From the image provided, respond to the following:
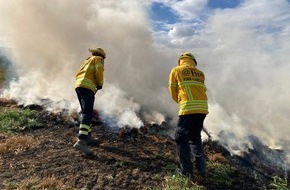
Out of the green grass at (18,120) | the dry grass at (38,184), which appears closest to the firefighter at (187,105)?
the dry grass at (38,184)

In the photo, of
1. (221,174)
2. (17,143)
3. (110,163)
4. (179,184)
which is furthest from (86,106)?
(221,174)

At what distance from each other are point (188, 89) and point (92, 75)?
2472mm

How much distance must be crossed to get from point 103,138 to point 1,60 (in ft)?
97.2

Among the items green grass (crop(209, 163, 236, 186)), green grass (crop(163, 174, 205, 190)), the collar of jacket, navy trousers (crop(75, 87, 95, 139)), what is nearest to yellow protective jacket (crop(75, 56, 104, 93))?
navy trousers (crop(75, 87, 95, 139))

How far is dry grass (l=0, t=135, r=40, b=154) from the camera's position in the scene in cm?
773

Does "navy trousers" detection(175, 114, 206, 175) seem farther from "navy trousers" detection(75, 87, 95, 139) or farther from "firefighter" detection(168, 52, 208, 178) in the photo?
"navy trousers" detection(75, 87, 95, 139)

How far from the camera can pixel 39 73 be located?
1503 cm

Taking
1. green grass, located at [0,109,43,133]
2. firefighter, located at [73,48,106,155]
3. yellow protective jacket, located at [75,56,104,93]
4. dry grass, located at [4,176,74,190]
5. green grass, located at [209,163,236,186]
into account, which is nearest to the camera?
dry grass, located at [4,176,74,190]

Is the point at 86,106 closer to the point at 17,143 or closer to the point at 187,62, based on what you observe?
the point at 17,143

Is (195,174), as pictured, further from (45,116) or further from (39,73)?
(39,73)

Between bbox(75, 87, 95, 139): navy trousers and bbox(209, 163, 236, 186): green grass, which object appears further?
bbox(75, 87, 95, 139): navy trousers

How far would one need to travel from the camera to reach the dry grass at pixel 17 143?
7.73 metres

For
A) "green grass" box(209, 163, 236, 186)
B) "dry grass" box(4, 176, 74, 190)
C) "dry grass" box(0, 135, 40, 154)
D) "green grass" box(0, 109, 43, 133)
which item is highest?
"green grass" box(0, 109, 43, 133)

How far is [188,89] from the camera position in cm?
621
